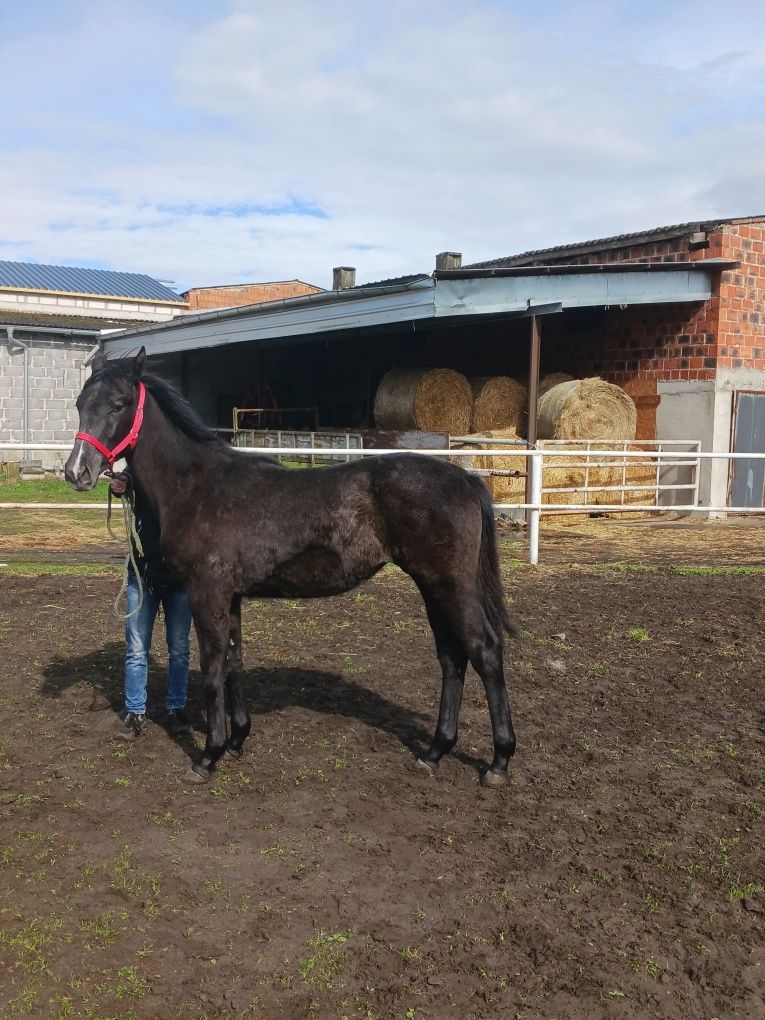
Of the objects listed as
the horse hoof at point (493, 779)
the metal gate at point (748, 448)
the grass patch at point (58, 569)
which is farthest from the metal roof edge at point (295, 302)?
the horse hoof at point (493, 779)

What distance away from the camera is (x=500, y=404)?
1562 cm

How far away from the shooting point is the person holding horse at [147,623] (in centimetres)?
439

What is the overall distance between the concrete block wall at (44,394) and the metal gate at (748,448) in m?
13.4

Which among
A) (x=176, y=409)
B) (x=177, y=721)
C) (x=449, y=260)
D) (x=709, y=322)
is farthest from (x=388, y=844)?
(x=449, y=260)

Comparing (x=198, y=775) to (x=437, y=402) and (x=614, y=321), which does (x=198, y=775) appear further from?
(x=614, y=321)

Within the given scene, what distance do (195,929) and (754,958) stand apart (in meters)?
1.68

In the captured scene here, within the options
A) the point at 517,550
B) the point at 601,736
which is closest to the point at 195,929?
the point at 601,736

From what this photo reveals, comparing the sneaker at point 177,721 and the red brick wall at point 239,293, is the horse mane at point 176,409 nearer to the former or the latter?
the sneaker at point 177,721

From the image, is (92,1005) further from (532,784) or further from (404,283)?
(404,283)

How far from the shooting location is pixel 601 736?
448 cm

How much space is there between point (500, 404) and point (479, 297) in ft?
14.1

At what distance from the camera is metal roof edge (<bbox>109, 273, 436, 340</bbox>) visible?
11.5 m

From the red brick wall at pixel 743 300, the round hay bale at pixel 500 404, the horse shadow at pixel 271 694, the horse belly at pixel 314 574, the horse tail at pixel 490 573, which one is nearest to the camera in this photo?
the horse belly at pixel 314 574

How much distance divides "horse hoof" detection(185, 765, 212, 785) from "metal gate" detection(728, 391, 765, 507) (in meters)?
12.2
